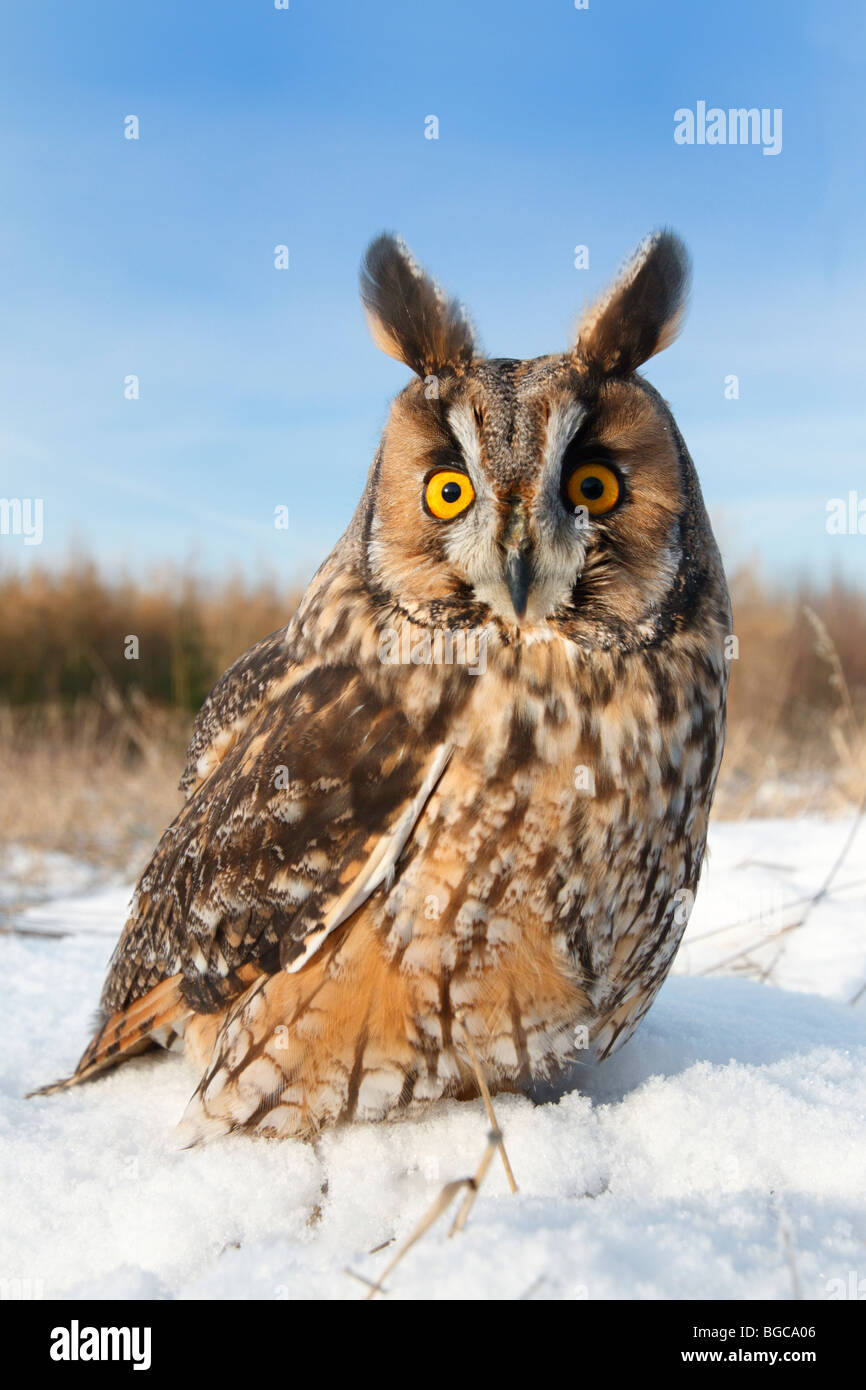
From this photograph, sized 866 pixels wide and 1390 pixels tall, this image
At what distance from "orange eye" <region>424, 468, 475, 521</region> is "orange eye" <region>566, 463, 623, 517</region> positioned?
192 millimetres

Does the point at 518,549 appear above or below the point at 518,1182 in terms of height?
above

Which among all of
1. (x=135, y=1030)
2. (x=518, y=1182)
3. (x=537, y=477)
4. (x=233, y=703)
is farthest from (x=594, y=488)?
(x=135, y=1030)

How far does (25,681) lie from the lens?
13312 mm

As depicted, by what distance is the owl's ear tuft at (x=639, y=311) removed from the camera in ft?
6.28

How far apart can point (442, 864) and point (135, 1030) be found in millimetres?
954

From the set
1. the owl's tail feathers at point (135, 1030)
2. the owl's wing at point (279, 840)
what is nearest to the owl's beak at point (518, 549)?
the owl's wing at point (279, 840)

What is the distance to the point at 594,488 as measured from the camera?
5.86ft

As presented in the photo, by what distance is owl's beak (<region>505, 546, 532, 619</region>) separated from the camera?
167 cm

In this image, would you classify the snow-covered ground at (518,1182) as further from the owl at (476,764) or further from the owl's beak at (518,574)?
the owl's beak at (518,574)

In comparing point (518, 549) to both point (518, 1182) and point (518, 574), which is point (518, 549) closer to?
point (518, 574)

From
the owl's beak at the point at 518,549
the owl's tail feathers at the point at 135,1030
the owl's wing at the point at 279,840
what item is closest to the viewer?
the owl's beak at the point at 518,549

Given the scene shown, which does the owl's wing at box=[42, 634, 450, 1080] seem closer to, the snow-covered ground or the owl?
the owl
